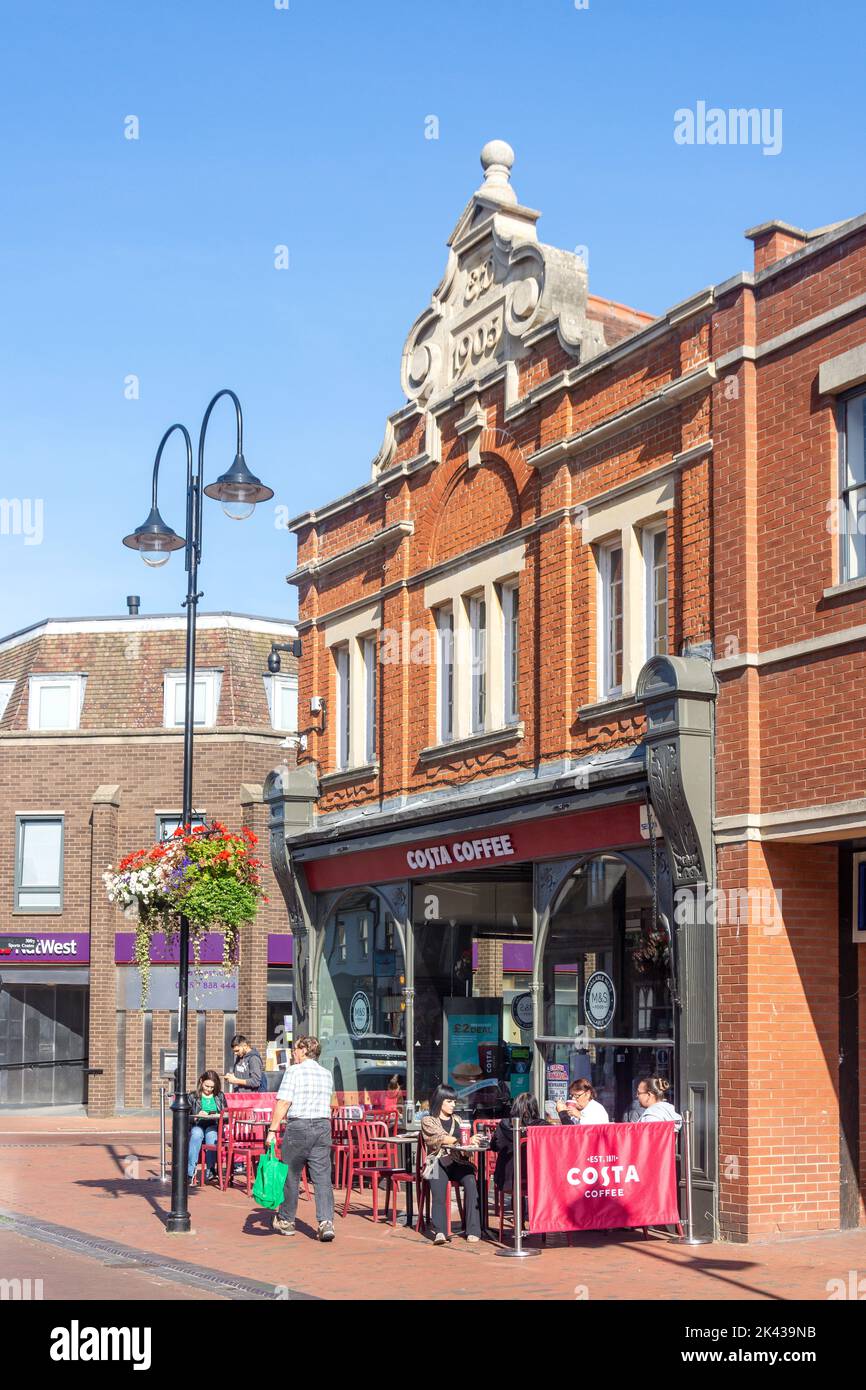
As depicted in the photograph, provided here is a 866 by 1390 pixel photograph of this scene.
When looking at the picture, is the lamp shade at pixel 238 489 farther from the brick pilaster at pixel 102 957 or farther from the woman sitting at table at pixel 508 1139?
the brick pilaster at pixel 102 957

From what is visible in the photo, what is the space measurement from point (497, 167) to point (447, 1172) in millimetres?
11757

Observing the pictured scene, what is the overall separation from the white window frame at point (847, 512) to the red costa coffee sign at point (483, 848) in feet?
10.5

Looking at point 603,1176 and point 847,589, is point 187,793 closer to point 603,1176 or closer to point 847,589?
point 603,1176

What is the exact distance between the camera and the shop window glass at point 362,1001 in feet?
66.9

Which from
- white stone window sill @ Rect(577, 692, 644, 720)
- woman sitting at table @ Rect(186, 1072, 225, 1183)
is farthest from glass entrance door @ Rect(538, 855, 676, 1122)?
woman sitting at table @ Rect(186, 1072, 225, 1183)

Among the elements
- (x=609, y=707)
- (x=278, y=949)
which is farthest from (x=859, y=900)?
(x=278, y=949)

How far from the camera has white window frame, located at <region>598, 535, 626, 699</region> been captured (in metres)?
16.5

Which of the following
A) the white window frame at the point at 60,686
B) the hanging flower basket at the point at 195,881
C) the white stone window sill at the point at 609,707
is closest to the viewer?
the white stone window sill at the point at 609,707

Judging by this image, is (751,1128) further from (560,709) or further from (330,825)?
(330,825)

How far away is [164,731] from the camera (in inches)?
1399

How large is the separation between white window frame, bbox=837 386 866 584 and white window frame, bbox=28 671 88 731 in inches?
1014

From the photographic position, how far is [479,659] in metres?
19.2

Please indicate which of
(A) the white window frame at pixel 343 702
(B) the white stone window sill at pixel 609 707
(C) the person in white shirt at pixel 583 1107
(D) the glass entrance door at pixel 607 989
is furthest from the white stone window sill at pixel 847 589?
(A) the white window frame at pixel 343 702

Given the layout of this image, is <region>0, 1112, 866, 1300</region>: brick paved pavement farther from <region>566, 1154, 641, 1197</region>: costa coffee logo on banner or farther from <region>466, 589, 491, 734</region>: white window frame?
<region>466, 589, 491, 734</region>: white window frame
